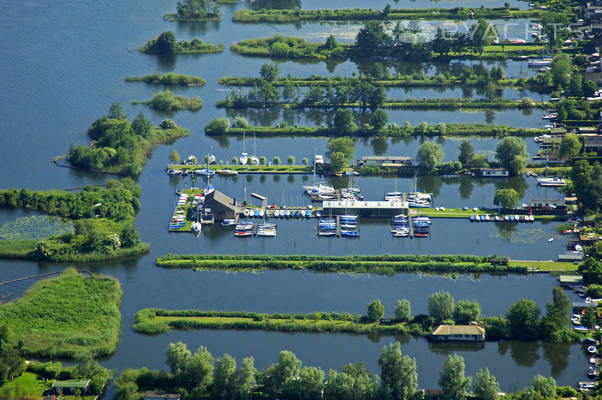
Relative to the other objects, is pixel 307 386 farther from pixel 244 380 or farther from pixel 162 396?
pixel 162 396

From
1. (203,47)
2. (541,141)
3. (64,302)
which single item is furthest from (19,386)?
(203,47)

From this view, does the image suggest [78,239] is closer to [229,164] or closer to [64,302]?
[64,302]

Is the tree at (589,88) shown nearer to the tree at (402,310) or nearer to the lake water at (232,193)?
the lake water at (232,193)

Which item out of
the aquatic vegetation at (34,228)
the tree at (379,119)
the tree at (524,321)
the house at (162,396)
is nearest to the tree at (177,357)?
the house at (162,396)

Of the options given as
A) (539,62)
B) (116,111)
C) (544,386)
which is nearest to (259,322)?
(544,386)

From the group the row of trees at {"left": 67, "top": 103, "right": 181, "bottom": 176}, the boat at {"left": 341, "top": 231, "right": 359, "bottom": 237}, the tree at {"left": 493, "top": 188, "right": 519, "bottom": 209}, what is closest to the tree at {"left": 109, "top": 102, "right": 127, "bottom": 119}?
the row of trees at {"left": 67, "top": 103, "right": 181, "bottom": 176}

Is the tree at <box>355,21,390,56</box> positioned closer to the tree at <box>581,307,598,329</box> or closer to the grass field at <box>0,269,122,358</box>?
the grass field at <box>0,269,122,358</box>
